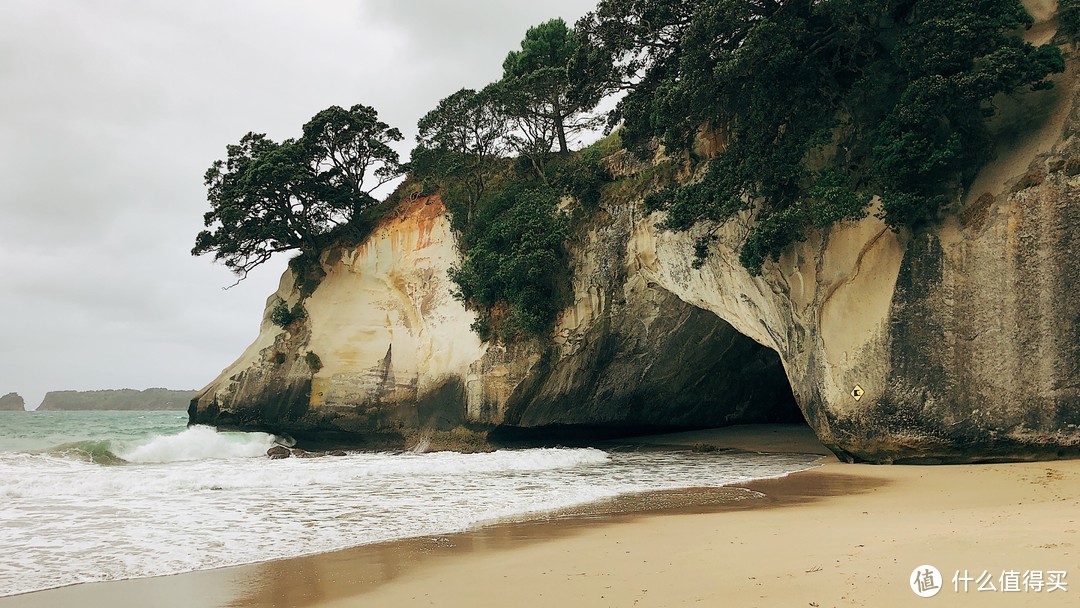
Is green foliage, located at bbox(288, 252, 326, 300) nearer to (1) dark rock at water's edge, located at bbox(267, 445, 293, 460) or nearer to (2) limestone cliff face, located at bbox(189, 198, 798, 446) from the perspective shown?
(2) limestone cliff face, located at bbox(189, 198, 798, 446)

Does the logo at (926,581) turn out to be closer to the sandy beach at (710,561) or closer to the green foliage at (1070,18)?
the sandy beach at (710,561)

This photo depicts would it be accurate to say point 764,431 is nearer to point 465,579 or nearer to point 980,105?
point 980,105

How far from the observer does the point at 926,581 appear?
457cm

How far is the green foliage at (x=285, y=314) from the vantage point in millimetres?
25797

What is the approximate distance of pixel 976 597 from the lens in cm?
411

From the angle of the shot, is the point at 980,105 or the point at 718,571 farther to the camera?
the point at 980,105

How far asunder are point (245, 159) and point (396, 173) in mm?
5848

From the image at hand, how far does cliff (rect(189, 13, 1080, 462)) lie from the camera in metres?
11.3

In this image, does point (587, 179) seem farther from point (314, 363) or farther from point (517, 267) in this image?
point (314, 363)

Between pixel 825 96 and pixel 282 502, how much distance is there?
1286 centimetres

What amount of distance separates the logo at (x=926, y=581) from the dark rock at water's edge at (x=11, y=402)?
148216 millimetres

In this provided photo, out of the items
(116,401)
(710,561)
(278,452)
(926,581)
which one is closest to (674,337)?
(278,452)

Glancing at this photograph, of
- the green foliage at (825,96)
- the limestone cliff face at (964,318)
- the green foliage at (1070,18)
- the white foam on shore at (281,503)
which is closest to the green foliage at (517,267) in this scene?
the white foam on shore at (281,503)

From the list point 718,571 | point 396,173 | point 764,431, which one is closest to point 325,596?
point 718,571
